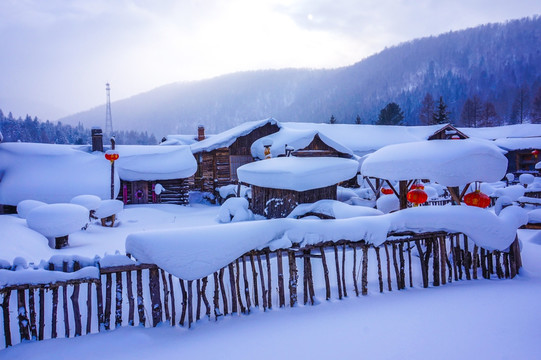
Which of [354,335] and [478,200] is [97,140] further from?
[478,200]

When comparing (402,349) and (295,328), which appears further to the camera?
(295,328)

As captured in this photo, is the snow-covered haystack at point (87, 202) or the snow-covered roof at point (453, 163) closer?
the snow-covered roof at point (453, 163)

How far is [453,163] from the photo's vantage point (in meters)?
6.66

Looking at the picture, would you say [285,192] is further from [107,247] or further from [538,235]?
[538,235]

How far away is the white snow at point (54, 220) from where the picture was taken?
10180mm

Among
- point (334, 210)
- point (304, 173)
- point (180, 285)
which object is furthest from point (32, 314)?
point (334, 210)

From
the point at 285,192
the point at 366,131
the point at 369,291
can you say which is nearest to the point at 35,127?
the point at 366,131

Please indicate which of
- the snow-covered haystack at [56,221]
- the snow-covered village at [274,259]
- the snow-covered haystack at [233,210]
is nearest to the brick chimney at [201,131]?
the snow-covered village at [274,259]

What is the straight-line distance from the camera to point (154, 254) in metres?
4.68

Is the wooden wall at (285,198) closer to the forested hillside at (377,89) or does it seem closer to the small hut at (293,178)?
the small hut at (293,178)

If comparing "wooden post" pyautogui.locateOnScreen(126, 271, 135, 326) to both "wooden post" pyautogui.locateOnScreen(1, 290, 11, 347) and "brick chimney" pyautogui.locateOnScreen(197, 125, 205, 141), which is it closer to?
"wooden post" pyautogui.locateOnScreen(1, 290, 11, 347)

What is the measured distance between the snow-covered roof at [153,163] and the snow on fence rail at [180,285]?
14068 millimetres

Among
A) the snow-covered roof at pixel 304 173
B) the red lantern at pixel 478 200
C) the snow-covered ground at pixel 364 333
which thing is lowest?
the snow-covered ground at pixel 364 333

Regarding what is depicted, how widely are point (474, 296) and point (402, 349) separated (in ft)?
8.57
